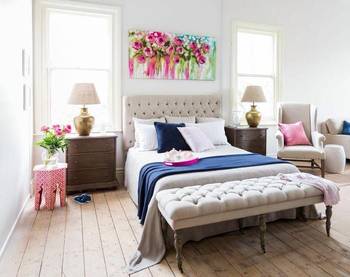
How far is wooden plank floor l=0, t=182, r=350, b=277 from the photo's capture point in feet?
6.79

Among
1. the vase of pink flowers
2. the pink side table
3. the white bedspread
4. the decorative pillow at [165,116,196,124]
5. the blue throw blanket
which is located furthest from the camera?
the decorative pillow at [165,116,196,124]

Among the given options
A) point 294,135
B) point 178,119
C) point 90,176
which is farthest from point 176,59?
point 294,135

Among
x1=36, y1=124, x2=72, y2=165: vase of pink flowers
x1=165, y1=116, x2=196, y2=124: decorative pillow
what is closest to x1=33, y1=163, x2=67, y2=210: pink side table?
x1=36, y1=124, x2=72, y2=165: vase of pink flowers

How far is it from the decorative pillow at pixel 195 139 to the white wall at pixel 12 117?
194cm

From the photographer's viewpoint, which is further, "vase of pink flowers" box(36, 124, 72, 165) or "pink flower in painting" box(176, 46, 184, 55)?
"pink flower in painting" box(176, 46, 184, 55)

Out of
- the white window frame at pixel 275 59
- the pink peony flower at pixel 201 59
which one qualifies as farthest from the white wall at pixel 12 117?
the white window frame at pixel 275 59

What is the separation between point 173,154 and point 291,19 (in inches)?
165

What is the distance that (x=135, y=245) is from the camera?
2.46 m

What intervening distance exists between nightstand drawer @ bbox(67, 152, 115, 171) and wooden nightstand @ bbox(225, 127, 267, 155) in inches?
79.0

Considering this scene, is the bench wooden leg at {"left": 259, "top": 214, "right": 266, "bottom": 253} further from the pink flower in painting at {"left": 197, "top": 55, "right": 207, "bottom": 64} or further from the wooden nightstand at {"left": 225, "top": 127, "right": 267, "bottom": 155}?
the pink flower in painting at {"left": 197, "top": 55, "right": 207, "bottom": 64}

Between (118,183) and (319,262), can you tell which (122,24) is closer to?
(118,183)

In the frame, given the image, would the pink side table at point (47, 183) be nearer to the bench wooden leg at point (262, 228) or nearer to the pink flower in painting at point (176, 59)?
the bench wooden leg at point (262, 228)

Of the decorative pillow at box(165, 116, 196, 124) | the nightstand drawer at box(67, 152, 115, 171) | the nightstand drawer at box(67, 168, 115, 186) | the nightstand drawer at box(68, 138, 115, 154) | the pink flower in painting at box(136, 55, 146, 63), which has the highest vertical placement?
the pink flower in painting at box(136, 55, 146, 63)

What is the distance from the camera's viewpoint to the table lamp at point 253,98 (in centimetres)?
482
